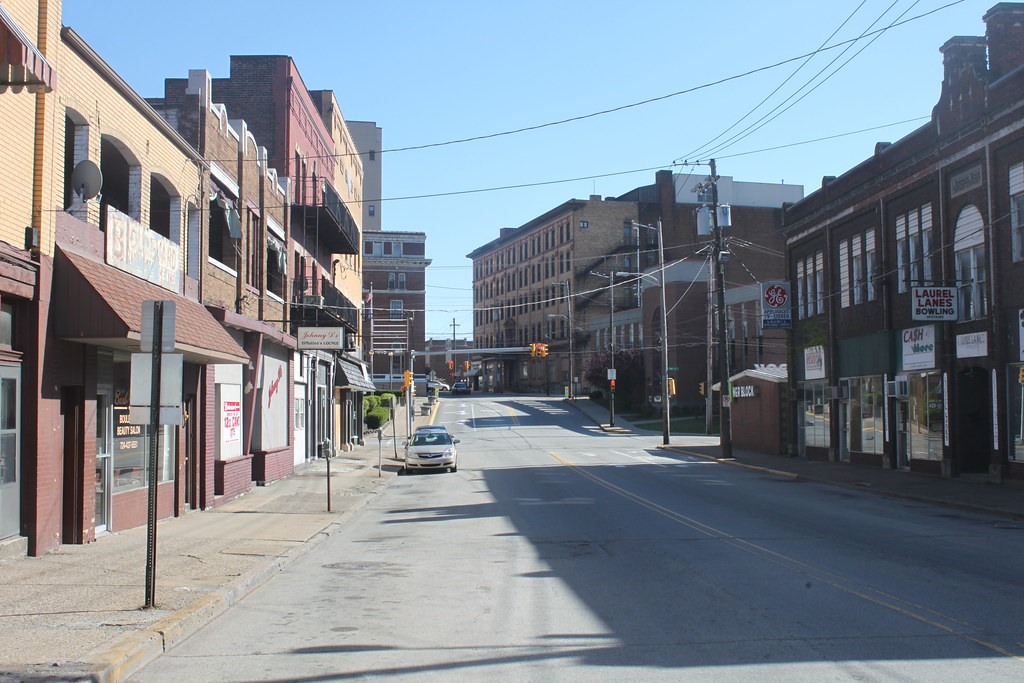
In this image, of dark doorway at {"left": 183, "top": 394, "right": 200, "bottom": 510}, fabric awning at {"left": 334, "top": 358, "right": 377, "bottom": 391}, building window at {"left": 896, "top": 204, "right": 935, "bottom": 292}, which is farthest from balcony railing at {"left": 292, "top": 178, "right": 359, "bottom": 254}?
building window at {"left": 896, "top": 204, "right": 935, "bottom": 292}

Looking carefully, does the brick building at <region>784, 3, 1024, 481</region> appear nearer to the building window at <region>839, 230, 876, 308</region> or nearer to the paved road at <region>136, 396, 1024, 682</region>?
the building window at <region>839, 230, 876, 308</region>

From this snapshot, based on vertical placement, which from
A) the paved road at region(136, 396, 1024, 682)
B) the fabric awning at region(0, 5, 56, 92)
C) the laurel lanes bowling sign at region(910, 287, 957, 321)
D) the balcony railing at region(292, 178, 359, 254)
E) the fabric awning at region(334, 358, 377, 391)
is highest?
the balcony railing at region(292, 178, 359, 254)

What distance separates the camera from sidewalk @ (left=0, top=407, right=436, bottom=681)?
7.04 metres

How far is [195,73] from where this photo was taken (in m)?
19.5

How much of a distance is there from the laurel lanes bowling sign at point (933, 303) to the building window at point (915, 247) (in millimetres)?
1114

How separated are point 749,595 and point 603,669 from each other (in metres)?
3.28

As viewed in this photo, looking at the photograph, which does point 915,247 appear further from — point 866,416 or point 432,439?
point 432,439

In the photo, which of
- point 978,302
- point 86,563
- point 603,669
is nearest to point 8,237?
point 86,563

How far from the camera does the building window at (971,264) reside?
77.0 ft

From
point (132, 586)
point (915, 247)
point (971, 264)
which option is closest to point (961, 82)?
point (971, 264)

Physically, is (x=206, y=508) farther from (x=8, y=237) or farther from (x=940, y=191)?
(x=940, y=191)

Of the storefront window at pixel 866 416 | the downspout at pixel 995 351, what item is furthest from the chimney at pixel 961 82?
the storefront window at pixel 866 416

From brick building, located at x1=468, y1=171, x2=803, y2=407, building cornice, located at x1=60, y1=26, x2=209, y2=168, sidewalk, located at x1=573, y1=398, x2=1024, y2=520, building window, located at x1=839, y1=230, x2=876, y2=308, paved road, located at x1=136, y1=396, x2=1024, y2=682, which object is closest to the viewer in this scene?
paved road, located at x1=136, y1=396, x2=1024, y2=682

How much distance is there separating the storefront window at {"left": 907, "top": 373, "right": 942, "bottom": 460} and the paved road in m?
7.30
